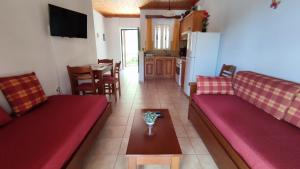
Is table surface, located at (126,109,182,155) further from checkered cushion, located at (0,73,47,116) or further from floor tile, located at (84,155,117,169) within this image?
checkered cushion, located at (0,73,47,116)

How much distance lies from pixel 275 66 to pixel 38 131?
271 cm

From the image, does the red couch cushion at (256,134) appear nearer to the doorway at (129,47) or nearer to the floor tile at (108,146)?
the floor tile at (108,146)

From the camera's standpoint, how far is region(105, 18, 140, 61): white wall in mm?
7242

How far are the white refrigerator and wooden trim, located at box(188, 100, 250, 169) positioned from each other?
4.77 ft

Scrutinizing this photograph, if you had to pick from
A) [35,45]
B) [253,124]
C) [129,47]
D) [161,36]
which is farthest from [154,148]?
[129,47]

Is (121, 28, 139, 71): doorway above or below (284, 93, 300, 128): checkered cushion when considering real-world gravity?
above

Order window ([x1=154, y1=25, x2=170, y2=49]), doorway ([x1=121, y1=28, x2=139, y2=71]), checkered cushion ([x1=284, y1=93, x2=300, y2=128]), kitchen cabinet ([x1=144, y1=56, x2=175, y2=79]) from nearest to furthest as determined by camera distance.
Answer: checkered cushion ([x1=284, y1=93, x2=300, y2=128]), kitchen cabinet ([x1=144, y1=56, x2=175, y2=79]), window ([x1=154, y1=25, x2=170, y2=49]), doorway ([x1=121, y1=28, x2=139, y2=71])

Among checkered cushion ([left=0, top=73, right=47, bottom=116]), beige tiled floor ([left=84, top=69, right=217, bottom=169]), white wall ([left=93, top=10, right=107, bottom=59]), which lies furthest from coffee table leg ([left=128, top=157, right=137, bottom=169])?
white wall ([left=93, top=10, right=107, bottom=59])

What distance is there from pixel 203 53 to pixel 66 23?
2.79 metres

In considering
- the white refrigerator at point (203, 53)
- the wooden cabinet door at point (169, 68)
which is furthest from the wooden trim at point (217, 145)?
the wooden cabinet door at point (169, 68)

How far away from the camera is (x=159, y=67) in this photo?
5.75 m

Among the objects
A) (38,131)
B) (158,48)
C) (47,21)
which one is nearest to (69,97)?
(38,131)

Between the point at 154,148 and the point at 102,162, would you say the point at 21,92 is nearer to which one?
the point at 102,162

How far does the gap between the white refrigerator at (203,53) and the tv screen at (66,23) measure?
2.41 metres
